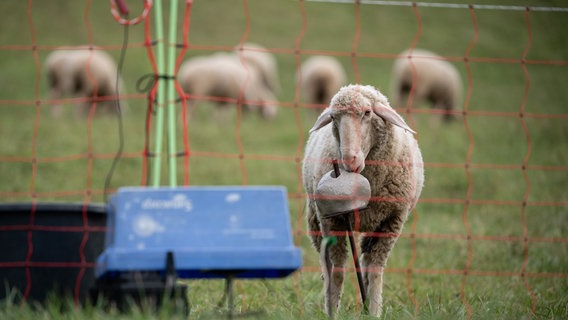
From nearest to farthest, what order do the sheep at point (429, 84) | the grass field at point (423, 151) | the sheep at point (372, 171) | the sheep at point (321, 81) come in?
1. the sheep at point (372, 171)
2. the grass field at point (423, 151)
3. the sheep at point (429, 84)
4. the sheep at point (321, 81)

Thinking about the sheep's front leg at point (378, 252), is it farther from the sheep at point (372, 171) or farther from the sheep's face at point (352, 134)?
the sheep's face at point (352, 134)

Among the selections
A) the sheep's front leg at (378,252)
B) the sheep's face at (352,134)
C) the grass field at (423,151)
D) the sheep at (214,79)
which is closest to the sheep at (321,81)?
the grass field at (423,151)

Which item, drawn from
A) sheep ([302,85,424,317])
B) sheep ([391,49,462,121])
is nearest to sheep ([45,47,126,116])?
sheep ([391,49,462,121])

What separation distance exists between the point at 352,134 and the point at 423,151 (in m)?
7.06

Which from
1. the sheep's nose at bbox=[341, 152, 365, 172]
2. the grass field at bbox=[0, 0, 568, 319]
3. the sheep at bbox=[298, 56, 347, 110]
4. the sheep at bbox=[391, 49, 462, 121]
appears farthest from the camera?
the sheep at bbox=[298, 56, 347, 110]

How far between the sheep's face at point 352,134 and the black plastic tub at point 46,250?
4.48ft

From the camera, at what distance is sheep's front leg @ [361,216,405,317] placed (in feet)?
14.9

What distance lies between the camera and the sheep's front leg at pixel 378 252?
14.9 ft

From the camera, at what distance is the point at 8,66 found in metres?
23.1

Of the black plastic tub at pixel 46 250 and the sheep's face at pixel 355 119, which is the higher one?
the sheep's face at pixel 355 119

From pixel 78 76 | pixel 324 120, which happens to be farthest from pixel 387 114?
pixel 78 76

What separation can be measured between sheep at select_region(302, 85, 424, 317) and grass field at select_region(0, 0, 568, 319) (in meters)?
0.19

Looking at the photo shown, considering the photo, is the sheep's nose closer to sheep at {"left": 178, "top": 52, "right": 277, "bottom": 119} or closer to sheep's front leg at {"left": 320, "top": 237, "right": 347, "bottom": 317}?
sheep's front leg at {"left": 320, "top": 237, "right": 347, "bottom": 317}

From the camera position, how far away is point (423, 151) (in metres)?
11.1
